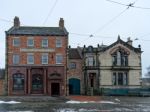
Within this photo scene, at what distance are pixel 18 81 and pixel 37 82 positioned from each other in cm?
306

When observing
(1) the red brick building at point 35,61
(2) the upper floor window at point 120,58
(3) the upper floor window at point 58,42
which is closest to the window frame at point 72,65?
(1) the red brick building at point 35,61

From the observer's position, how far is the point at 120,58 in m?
68.1

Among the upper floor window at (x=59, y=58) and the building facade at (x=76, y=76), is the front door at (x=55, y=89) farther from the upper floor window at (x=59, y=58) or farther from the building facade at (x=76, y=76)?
the building facade at (x=76, y=76)

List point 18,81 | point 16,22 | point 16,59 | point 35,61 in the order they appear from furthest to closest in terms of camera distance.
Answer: point 16,22 < point 35,61 < point 16,59 < point 18,81

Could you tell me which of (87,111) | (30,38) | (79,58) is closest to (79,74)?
(79,58)

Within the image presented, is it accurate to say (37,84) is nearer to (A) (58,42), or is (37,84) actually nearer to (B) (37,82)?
(B) (37,82)

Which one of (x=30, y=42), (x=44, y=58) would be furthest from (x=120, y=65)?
(x=30, y=42)

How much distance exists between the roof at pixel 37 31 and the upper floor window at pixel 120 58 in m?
11.3

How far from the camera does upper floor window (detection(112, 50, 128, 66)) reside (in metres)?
67.9

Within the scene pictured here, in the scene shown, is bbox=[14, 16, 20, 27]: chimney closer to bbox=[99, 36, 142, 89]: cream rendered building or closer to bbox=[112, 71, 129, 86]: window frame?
bbox=[99, 36, 142, 89]: cream rendered building

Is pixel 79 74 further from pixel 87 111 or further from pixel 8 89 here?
pixel 87 111

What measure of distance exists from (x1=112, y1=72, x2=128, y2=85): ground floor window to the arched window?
1723 centimetres

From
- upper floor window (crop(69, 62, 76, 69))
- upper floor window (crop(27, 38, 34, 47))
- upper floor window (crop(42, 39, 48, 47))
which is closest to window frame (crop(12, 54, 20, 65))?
upper floor window (crop(27, 38, 34, 47))

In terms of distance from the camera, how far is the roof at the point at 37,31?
2402 inches
